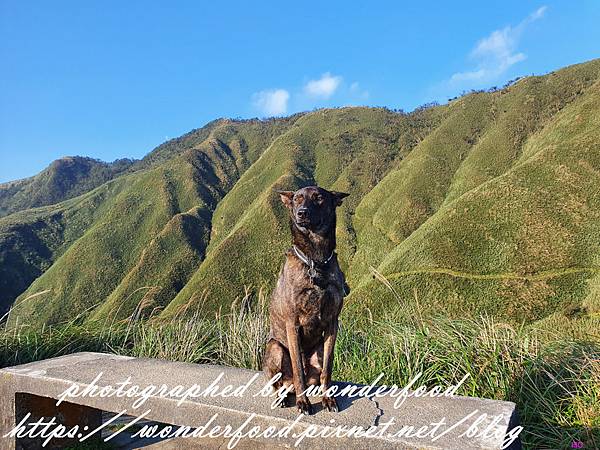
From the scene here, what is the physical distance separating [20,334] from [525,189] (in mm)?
32068

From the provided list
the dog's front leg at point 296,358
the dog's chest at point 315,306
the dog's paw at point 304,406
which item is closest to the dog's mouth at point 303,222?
the dog's chest at point 315,306

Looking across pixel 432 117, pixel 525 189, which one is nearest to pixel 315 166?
pixel 432 117

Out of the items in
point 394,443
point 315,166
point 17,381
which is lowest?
point 394,443

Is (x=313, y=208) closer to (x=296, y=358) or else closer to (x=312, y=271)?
(x=312, y=271)

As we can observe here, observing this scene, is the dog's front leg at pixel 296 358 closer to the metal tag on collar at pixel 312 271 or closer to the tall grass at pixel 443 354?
the metal tag on collar at pixel 312 271

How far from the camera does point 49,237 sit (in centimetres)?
6781

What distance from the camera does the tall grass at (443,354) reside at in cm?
412

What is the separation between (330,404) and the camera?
3064mm

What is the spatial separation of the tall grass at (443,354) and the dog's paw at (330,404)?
184 centimetres

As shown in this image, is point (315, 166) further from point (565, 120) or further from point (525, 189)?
point (525, 189)

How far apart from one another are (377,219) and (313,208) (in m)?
43.1

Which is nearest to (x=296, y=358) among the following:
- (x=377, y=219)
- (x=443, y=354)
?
(x=443, y=354)

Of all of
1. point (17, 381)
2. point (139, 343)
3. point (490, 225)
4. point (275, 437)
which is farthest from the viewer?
point (490, 225)

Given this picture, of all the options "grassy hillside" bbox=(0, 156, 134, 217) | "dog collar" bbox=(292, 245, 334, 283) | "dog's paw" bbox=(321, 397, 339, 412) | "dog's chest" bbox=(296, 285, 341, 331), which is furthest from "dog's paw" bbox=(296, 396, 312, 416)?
"grassy hillside" bbox=(0, 156, 134, 217)
